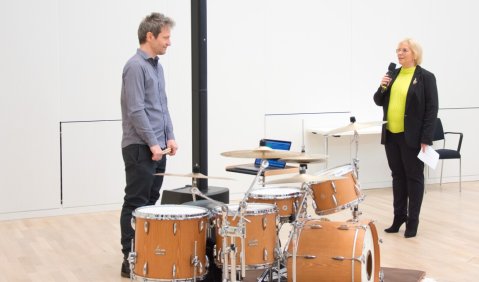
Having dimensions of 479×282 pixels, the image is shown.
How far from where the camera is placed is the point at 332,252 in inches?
174

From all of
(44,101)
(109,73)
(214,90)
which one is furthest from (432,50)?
(44,101)

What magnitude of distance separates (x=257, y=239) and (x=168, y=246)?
0.56 meters

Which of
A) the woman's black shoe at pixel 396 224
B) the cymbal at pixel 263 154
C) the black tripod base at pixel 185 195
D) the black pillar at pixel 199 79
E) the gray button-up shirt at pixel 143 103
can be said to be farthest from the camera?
the woman's black shoe at pixel 396 224

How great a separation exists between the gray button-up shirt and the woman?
6.73ft

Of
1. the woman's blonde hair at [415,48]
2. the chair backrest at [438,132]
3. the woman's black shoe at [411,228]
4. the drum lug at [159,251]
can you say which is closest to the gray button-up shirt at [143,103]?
the drum lug at [159,251]

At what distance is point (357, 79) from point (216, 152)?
78.8 inches

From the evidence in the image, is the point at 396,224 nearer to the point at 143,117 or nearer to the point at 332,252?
the point at 332,252

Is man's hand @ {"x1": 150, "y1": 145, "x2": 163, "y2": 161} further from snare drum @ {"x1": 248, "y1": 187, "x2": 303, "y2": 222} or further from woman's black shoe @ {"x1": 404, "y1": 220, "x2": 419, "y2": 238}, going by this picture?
woman's black shoe @ {"x1": 404, "y1": 220, "x2": 419, "y2": 238}

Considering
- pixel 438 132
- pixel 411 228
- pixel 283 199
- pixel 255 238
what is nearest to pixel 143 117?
pixel 283 199

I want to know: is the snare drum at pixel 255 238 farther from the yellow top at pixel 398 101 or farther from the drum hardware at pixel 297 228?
the yellow top at pixel 398 101

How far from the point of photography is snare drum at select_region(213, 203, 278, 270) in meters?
4.38

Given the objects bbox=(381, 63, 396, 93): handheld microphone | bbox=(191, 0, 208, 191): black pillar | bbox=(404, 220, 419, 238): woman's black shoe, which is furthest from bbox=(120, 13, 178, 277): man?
bbox=(404, 220, 419, 238): woman's black shoe

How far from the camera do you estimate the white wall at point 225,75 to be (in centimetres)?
724

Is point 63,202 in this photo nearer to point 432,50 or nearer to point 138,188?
point 138,188
